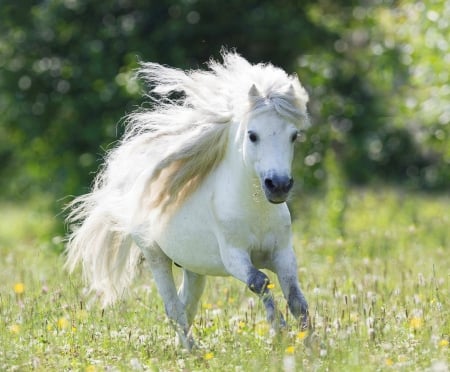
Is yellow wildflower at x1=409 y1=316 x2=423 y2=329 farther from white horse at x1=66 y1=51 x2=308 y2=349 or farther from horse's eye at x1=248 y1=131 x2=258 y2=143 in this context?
horse's eye at x1=248 y1=131 x2=258 y2=143

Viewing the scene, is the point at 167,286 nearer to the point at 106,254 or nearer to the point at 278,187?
the point at 106,254

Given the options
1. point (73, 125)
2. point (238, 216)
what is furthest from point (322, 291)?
point (73, 125)

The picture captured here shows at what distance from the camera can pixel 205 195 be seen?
7.07 m

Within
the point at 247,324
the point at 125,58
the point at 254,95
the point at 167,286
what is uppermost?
the point at 125,58

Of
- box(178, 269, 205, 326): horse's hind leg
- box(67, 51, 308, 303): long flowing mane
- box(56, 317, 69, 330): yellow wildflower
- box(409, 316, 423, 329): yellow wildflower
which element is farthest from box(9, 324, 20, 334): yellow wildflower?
box(409, 316, 423, 329): yellow wildflower

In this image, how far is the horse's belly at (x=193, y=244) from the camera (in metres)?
6.97

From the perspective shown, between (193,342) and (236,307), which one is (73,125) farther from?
(193,342)

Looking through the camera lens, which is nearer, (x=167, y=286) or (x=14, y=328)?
(x=14, y=328)

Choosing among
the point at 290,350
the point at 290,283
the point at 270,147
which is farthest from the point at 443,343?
the point at 270,147

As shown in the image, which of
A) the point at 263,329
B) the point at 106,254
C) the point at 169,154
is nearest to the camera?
the point at 263,329

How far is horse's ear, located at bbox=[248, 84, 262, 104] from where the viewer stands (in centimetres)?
652

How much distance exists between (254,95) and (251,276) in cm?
106

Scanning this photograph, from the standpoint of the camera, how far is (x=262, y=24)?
14.8 metres

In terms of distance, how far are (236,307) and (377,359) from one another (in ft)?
8.28
